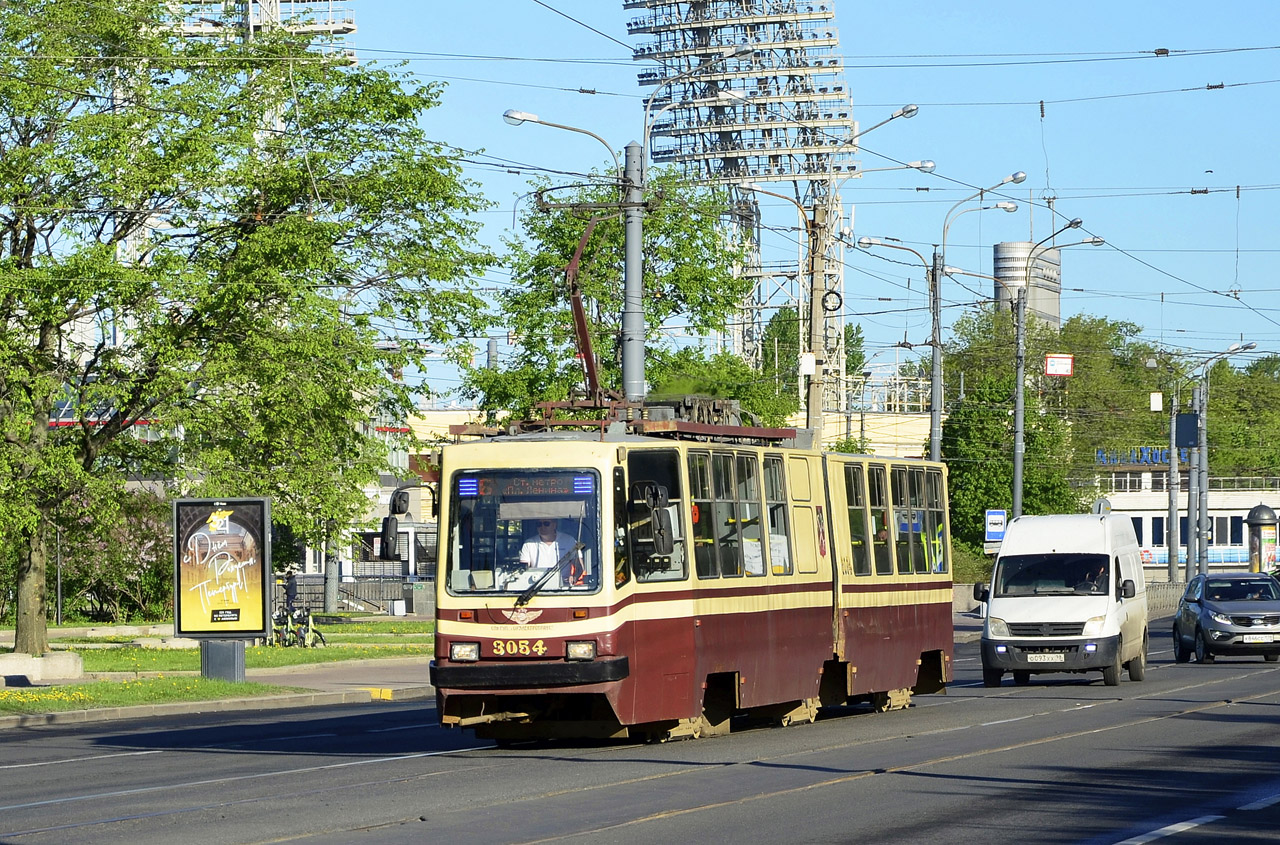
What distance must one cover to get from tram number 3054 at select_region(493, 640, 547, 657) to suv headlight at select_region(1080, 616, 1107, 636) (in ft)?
41.5

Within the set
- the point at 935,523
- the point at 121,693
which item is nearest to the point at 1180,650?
the point at 935,523

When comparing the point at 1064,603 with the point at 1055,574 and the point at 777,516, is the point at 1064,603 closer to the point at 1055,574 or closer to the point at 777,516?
the point at 1055,574

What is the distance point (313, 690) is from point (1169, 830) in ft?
64.8

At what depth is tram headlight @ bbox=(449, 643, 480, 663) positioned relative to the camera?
1669cm

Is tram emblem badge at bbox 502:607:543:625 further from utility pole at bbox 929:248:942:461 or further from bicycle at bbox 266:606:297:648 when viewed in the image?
utility pole at bbox 929:248:942:461

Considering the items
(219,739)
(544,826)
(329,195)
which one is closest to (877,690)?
(219,739)

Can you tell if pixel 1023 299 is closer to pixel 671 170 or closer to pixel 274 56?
pixel 671 170

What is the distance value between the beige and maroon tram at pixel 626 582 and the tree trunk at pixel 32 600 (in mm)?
18784

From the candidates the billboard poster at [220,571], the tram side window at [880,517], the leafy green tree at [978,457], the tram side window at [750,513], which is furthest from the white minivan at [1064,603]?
the leafy green tree at [978,457]

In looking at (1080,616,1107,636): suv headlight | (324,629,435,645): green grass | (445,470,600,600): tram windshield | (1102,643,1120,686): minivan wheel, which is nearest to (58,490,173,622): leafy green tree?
(324,629,435,645): green grass

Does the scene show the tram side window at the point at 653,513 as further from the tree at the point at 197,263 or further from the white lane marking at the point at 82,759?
the tree at the point at 197,263

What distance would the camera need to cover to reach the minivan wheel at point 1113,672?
89.3ft

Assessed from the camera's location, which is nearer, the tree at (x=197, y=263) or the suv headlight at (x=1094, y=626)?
the suv headlight at (x=1094, y=626)

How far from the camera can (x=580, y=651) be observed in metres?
16.5
